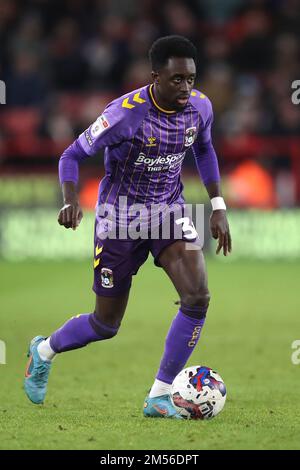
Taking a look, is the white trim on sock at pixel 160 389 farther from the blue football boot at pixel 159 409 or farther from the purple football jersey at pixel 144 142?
Answer: the purple football jersey at pixel 144 142

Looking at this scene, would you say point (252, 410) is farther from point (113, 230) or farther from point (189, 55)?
point (189, 55)

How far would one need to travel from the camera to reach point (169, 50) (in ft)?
19.1

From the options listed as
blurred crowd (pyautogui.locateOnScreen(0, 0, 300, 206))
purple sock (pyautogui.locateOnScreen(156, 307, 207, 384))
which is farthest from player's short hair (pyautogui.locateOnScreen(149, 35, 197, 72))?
blurred crowd (pyautogui.locateOnScreen(0, 0, 300, 206))

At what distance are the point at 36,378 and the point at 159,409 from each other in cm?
86

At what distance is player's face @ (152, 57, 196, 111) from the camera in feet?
18.9

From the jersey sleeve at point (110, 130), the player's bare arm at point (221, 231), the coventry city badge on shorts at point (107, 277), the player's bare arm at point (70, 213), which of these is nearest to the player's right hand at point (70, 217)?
the player's bare arm at point (70, 213)

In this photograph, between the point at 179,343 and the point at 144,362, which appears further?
the point at 144,362

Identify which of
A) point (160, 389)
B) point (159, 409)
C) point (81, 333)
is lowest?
point (159, 409)

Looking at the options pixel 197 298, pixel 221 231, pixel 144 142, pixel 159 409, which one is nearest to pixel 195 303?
pixel 197 298

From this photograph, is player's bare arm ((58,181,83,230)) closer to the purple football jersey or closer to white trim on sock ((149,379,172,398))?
the purple football jersey

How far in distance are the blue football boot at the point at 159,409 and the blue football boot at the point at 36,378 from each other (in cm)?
71

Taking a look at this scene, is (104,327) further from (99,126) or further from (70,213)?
(99,126)

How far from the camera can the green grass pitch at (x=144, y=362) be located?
17.4 feet

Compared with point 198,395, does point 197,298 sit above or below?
above
